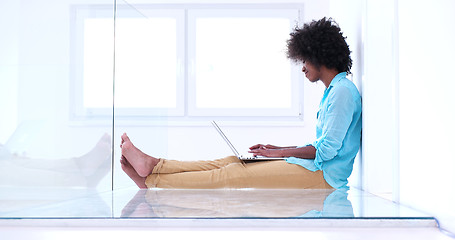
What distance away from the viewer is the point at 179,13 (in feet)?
15.9

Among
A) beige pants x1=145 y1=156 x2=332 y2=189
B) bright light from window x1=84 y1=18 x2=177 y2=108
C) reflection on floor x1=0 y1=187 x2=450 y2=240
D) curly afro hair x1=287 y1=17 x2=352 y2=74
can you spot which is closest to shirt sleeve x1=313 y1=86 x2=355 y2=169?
beige pants x1=145 y1=156 x2=332 y2=189

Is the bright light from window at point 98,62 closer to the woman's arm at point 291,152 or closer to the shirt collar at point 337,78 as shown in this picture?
the woman's arm at point 291,152

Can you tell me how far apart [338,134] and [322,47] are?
1.75ft

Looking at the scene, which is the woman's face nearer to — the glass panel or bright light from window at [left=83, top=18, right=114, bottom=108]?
bright light from window at [left=83, top=18, right=114, bottom=108]

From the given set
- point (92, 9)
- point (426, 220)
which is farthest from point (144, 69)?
point (426, 220)

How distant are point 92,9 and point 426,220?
1.88 meters

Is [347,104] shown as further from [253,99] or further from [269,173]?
[253,99]

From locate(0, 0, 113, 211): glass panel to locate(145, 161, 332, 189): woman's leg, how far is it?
48 centimetres

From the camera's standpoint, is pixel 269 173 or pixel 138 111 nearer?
pixel 269 173

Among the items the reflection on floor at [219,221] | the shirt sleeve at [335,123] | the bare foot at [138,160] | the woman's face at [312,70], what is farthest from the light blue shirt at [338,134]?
the bare foot at [138,160]

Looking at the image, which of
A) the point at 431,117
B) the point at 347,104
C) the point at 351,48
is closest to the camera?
A: the point at 431,117

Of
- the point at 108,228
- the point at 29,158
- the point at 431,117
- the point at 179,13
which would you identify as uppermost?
the point at 179,13

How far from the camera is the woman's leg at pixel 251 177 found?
2.51m

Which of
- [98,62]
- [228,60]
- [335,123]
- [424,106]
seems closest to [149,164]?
[98,62]
